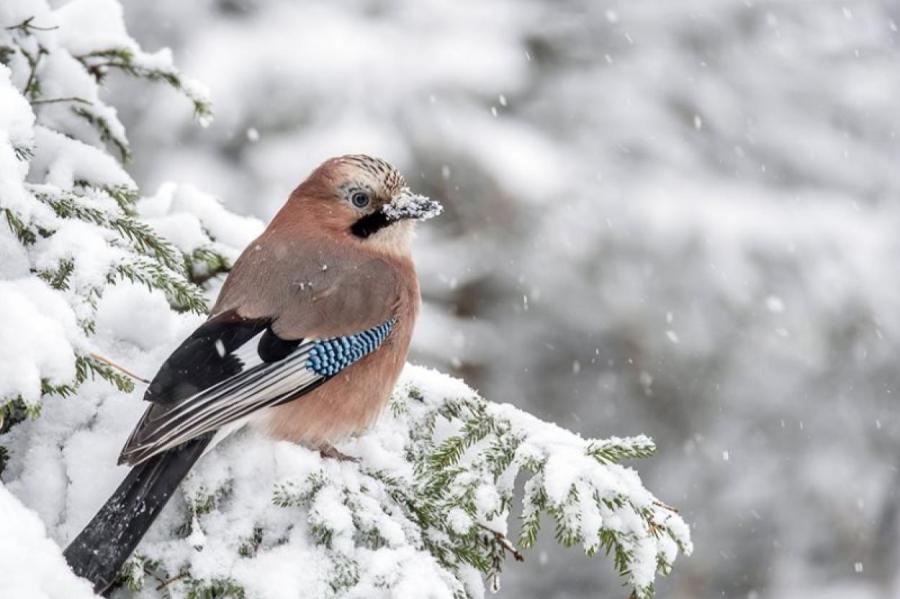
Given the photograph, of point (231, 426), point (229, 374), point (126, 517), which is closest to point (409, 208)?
point (229, 374)

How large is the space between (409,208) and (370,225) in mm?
136

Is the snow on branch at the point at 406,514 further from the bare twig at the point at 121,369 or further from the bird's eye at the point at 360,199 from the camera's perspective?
the bird's eye at the point at 360,199

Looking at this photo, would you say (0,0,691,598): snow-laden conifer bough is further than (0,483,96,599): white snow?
Yes

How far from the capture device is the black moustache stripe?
11.7 feet

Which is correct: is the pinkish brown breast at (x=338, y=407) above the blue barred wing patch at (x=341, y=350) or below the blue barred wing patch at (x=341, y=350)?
below

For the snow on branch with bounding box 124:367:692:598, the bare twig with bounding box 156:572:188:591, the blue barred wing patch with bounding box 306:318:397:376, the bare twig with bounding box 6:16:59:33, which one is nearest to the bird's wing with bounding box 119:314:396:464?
the blue barred wing patch with bounding box 306:318:397:376

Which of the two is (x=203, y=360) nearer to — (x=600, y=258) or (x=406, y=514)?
(x=406, y=514)

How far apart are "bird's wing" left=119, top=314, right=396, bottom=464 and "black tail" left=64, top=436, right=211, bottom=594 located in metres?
0.04

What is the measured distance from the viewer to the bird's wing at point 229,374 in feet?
8.29

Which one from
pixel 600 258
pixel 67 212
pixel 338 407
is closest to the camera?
pixel 67 212

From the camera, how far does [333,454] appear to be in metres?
2.78

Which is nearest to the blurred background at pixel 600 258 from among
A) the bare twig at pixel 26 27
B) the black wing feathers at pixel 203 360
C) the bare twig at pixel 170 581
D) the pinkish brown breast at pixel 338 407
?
the bare twig at pixel 26 27

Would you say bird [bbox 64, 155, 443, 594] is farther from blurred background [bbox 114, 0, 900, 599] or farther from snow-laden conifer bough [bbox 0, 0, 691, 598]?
blurred background [bbox 114, 0, 900, 599]

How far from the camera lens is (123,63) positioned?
3.57 metres
